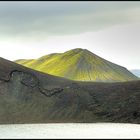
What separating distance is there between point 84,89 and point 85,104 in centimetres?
693

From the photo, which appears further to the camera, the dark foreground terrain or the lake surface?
the dark foreground terrain

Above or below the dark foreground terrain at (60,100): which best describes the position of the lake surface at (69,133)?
above

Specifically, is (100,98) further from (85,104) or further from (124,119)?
(124,119)

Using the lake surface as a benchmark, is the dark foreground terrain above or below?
below

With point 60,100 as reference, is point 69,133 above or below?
above

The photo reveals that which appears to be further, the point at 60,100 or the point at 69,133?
the point at 60,100

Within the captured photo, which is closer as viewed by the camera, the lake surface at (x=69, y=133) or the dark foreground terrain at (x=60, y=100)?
the lake surface at (x=69, y=133)

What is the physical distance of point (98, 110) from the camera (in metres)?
83.6

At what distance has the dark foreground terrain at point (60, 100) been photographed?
80.4m

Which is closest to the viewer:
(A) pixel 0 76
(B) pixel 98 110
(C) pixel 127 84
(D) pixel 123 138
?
(D) pixel 123 138

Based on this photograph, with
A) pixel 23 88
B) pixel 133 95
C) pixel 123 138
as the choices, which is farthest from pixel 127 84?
pixel 123 138

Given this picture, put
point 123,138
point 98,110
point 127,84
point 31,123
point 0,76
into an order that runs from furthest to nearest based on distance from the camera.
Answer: point 127,84, point 0,76, point 98,110, point 31,123, point 123,138

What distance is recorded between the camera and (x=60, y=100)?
86.2m

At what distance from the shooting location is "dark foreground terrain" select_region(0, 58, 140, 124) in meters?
80.4
